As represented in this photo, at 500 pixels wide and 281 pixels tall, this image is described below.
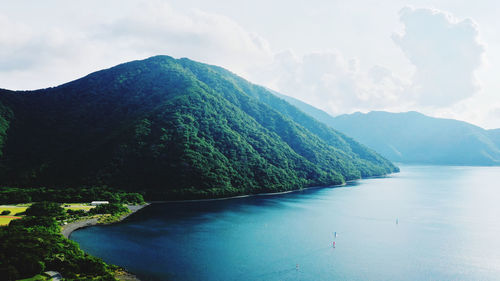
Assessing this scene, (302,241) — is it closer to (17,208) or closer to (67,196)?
(67,196)

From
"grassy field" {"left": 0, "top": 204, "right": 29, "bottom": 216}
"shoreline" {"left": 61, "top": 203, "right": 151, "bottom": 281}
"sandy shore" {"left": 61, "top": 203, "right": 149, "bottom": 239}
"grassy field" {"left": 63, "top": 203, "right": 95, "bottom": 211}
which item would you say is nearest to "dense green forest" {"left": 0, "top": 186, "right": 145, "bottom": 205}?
"grassy field" {"left": 63, "top": 203, "right": 95, "bottom": 211}

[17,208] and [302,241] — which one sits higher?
[17,208]

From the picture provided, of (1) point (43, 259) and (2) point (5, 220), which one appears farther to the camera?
(2) point (5, 220)

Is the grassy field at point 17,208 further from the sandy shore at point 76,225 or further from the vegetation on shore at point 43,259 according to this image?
the vegetation on shore at point 43,259

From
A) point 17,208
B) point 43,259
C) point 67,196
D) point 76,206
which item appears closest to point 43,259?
point 43,259

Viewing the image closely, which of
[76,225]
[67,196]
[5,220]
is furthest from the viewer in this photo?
[67,196]

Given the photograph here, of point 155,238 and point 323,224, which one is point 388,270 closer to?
point 323,224

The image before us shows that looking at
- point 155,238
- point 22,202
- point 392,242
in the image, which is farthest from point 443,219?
point 22,202

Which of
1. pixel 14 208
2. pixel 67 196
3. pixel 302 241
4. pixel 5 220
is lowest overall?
pixel 302 241

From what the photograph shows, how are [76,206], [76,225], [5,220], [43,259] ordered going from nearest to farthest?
[43,259], [5,220], [76,225], [76,206]

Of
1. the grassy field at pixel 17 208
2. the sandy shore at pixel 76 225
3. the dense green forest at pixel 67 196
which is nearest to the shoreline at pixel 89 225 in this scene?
the sandy shore at pixel 76 225
